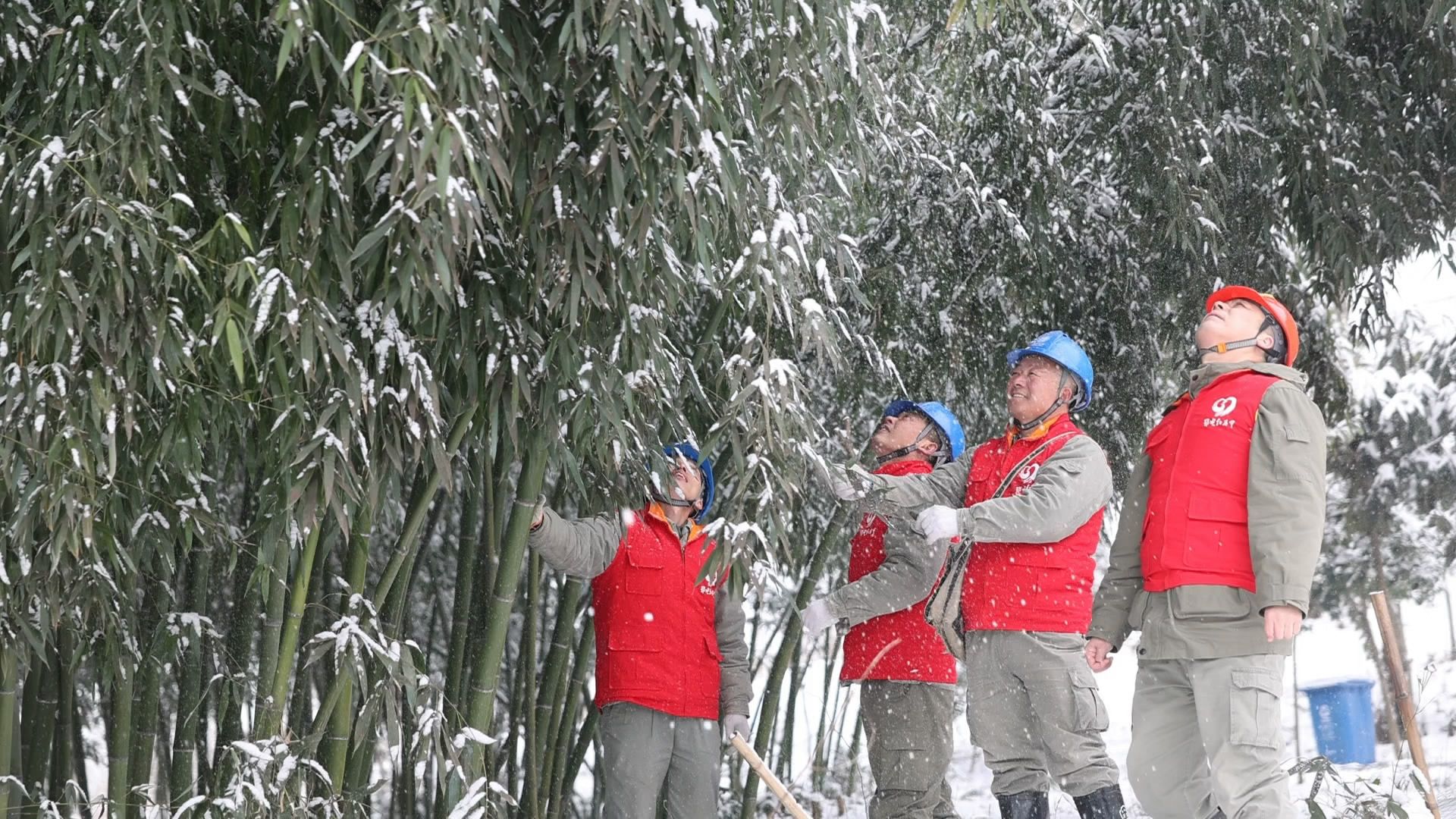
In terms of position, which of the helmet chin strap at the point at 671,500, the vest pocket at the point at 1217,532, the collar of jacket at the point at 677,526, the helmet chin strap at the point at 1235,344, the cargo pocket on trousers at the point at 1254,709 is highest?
the helmet chin strap at the point at 1235,344

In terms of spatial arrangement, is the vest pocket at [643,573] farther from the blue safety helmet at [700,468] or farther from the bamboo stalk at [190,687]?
the bamboo stalk at [190,687]

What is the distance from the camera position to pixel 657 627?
10.0ft

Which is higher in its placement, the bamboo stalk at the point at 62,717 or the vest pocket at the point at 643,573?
the vest pocket at the point at 643,573

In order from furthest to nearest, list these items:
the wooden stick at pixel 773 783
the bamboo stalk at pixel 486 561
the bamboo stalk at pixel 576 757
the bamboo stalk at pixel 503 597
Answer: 1. the bamboo stalk at pixel 576 757
2. the bamboo stalk at pixel 486 561
3. the bamboo stalk at pixel 503 597
4. the wooden stick at pixel 773 783

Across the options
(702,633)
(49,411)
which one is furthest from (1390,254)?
(49,411)

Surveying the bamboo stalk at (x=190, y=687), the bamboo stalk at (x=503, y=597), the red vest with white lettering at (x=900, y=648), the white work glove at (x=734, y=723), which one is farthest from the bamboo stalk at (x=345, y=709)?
the red vest with white lettering at (x=900, y=648)

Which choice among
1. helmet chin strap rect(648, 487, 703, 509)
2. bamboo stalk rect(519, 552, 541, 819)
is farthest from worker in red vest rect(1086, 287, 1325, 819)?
bamboo stalk rect(519, 552, 541, 819)

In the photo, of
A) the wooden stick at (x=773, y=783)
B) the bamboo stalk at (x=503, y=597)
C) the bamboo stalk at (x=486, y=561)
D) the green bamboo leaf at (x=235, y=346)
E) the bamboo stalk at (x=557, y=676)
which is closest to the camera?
the green bamboo leaf at (x=235, y=346)

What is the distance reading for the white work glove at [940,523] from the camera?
8.45ft

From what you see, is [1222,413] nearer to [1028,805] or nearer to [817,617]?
[1028,805]

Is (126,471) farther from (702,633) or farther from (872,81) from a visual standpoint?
(872,81)

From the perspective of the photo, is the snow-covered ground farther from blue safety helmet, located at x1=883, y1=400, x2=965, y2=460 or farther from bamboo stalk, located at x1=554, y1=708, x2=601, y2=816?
blue safety helmet, located at x1=883, y1=400, x2=965, y2=460

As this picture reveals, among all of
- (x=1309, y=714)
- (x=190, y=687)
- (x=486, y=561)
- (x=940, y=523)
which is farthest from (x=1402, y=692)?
(x=1309, y=714)

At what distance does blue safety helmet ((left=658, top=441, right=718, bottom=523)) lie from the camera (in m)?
2.98
